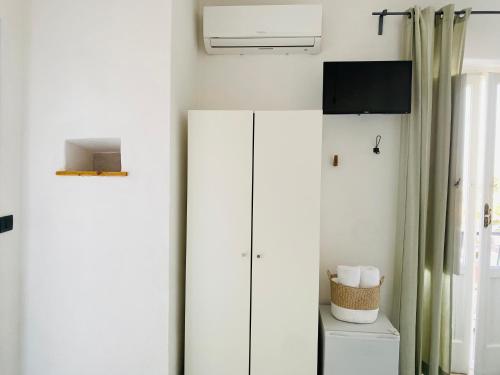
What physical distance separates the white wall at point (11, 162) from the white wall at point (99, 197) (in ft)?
0.18

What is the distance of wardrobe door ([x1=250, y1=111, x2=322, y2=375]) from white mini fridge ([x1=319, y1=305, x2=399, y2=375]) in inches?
3.9

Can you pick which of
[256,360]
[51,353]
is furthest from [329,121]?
[51,353]

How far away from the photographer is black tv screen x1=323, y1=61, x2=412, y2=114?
192 centimetres

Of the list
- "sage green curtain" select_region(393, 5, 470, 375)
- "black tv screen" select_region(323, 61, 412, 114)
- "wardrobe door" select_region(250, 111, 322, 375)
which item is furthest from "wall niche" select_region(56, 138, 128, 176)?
"sage green curtain" select_region(393, 5, 470, 375)

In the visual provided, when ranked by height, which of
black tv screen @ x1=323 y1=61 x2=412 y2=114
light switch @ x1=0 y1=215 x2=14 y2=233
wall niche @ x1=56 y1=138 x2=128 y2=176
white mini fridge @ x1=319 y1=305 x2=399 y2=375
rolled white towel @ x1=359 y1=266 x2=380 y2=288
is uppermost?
black tv screen @ x1=323 y1=61 x2=412 y2=114

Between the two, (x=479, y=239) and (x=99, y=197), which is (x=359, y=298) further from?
(x=99, y=197)

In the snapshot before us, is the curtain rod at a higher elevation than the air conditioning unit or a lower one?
higher

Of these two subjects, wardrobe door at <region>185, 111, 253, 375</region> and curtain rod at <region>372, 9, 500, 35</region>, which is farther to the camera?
curtain rod at <region>372, 9, 500, 35</region>

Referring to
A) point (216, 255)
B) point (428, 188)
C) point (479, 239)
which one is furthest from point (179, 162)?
point (479, 239)

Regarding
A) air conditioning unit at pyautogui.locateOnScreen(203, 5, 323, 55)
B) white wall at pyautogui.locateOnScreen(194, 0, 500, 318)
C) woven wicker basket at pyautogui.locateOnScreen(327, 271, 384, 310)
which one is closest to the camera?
woven wicker basket at pyautogui.locateOnScreen(327, 271, 384, 310)

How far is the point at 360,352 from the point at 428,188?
1223 mm

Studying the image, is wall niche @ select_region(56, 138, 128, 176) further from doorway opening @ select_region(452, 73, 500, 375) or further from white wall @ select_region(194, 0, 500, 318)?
doorway opening @ select_region(452, 73, 500, 375)

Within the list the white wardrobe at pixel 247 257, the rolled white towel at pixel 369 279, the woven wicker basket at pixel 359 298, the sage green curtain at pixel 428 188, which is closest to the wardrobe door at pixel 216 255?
the white wardrobe at pixel 247 257

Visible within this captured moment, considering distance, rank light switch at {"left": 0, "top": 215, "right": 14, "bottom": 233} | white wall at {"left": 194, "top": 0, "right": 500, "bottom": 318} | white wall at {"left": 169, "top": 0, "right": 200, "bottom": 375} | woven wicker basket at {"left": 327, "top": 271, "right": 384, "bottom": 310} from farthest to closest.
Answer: white wall at {"left": 194, "top": 0, "right": 500, "bottom": 318} → woven wicker basket at {"left": 327, "top": 271, "right": 384, "bottom": 310} → white wall at {"left": 169, "top": 0, "right": 200, "bottom": 375} → light switch at {"left": 0, "top": 215, "right": 14, "bottom": 233}
